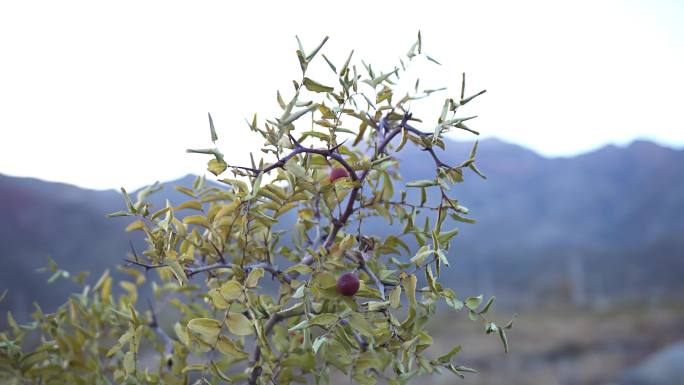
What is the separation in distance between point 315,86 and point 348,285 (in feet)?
0.94

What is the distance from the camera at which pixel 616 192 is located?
35.4m

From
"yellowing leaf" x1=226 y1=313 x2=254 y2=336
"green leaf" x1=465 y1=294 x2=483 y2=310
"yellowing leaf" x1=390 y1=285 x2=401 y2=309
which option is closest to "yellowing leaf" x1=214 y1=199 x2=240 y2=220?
"yellowing leaf" x1=226 y1=313 x2=254 y2=336

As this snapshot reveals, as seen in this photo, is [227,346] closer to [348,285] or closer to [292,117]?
[348,285]

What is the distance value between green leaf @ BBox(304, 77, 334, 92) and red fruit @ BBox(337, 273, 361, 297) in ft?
0.88

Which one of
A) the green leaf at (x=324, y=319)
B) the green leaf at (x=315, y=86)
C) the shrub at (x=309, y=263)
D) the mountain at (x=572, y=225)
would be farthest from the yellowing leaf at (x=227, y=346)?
the mountain at (x=572, y=225)

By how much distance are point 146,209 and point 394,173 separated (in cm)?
59

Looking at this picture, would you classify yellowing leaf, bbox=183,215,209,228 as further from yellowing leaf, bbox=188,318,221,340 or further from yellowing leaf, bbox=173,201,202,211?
yellowing leaf, bbox=188,318,221,340

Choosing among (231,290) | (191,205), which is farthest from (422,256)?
(191,205)

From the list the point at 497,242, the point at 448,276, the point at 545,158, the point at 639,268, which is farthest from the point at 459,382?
the point at 545,158

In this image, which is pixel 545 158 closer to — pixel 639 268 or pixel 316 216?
pixel 639 268

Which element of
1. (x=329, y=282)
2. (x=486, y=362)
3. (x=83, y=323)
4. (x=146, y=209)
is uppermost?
(x=146, y=209)

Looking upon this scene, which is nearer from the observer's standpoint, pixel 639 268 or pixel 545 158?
pixel 639 268

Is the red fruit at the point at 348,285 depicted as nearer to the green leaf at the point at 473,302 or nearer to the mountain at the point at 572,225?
the green leaf at the point at 473,302

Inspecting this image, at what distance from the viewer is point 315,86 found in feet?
2.57
